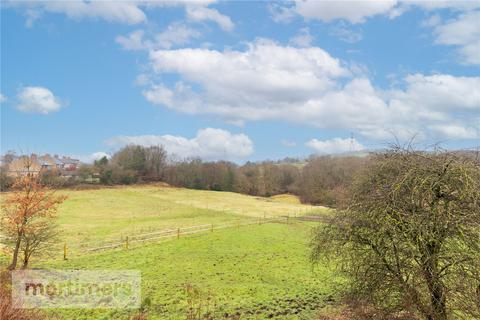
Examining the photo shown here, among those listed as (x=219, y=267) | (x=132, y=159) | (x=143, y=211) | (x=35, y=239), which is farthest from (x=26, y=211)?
(x=132, y=159)

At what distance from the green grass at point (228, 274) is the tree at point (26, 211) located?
2.99 metres

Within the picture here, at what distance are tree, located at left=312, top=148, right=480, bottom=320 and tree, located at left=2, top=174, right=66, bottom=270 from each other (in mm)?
18736

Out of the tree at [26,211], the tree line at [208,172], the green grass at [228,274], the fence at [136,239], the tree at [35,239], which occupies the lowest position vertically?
the green grass at [228,274]

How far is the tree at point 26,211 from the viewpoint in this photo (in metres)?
21.0

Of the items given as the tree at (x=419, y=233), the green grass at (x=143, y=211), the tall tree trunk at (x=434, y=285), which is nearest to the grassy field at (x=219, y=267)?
the green grass at (x=143, y=211)

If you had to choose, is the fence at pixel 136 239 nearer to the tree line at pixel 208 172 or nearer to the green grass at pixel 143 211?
the green grass at pixel 143 211

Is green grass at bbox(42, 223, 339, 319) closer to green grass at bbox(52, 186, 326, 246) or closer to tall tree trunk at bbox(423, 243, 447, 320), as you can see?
tall tree trunk at bbox(423, 243, 447, 320)

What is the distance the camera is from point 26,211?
21.1m

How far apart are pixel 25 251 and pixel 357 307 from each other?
20.4 metres

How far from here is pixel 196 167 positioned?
101 meters

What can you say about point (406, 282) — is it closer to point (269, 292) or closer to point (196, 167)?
point (269, 292)

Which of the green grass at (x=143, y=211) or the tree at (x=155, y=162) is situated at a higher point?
the tree at (x=155, y=162)

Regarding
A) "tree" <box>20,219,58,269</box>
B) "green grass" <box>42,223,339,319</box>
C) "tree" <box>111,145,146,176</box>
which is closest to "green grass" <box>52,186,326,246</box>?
"tree" <box>20,219,58,269</box>

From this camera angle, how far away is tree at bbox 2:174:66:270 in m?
21.0
